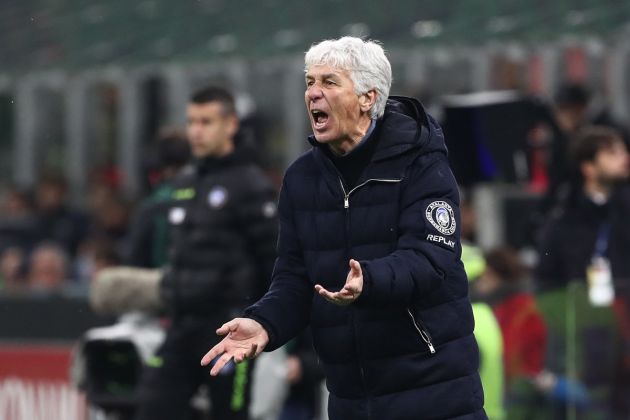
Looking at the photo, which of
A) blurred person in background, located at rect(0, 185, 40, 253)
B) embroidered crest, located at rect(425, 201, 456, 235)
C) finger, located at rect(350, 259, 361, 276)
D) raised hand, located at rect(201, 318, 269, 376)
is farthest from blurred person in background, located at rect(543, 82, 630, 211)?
blurred person in background, located at rect(0, 185, 40, 253)

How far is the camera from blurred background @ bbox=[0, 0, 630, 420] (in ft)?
34.1

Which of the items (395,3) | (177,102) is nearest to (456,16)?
(395,3)

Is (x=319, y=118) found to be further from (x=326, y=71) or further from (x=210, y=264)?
(x=210, y=264)

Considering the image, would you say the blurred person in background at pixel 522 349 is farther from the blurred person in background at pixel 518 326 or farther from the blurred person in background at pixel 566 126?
the blurred person in background at pixel 566 126

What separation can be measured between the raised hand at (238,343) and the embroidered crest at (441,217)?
0.70 metres

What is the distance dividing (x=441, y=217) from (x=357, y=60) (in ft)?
1.98

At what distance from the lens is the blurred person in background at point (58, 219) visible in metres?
15.2

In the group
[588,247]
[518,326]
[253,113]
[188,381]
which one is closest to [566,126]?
[588,247]

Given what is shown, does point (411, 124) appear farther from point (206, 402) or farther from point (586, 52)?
point (586, 52)

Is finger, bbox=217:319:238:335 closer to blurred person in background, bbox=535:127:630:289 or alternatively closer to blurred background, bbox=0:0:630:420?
blurred background, bbox=0:0:630:420

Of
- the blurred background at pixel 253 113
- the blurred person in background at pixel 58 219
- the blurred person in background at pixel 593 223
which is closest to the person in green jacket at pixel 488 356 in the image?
the blurred background at pixel 253 113

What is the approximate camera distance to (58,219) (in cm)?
1543

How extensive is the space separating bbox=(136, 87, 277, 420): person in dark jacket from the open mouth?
3.10 meters

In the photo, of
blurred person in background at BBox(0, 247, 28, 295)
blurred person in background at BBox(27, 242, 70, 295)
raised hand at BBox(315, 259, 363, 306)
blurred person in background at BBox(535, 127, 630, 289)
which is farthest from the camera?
blurred person in background at BBox(0, 247, 28, 295)
